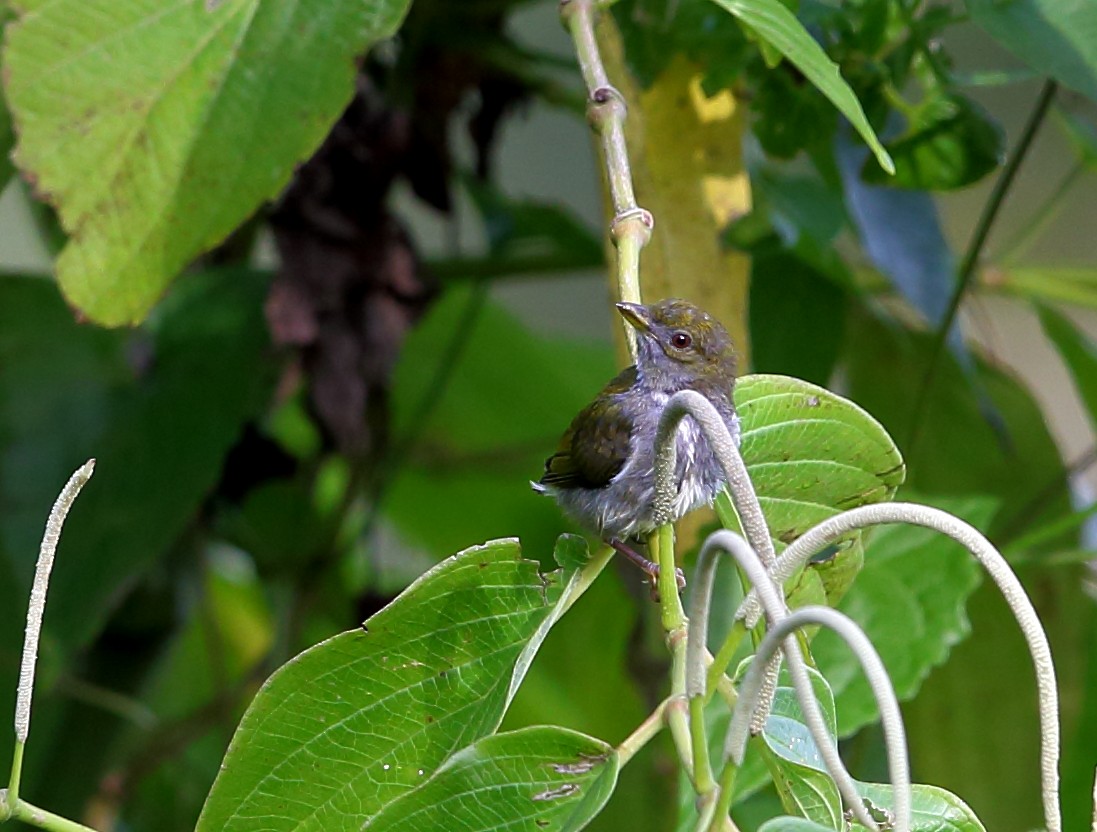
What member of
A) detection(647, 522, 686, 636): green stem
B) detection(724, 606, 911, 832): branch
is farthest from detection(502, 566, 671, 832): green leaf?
detection(724, 606, 911, 832): branch

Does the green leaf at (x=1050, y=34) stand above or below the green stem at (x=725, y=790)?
above

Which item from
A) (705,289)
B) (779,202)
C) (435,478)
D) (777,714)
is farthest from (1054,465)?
(777,714)

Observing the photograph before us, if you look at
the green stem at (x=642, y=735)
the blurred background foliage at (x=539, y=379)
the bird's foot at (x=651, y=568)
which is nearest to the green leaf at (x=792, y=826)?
the green stem at (x=642, y=735)

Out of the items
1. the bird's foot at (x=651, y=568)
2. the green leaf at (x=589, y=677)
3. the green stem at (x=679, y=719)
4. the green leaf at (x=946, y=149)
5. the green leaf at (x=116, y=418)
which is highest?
the green leaf at (x=946, y=149)

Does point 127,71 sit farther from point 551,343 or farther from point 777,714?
point 551,343

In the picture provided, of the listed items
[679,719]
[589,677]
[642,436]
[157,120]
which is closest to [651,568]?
[642,436]

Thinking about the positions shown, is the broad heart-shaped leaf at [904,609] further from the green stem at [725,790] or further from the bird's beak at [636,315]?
the green stem at [725,790]

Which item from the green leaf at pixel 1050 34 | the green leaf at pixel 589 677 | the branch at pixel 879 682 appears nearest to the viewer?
the branch at pixel 879 682

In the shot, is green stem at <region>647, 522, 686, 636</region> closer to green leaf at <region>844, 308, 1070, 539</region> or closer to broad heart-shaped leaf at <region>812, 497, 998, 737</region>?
broad heart-shaped leaf at <region>812, 497, 998, 737</region>
